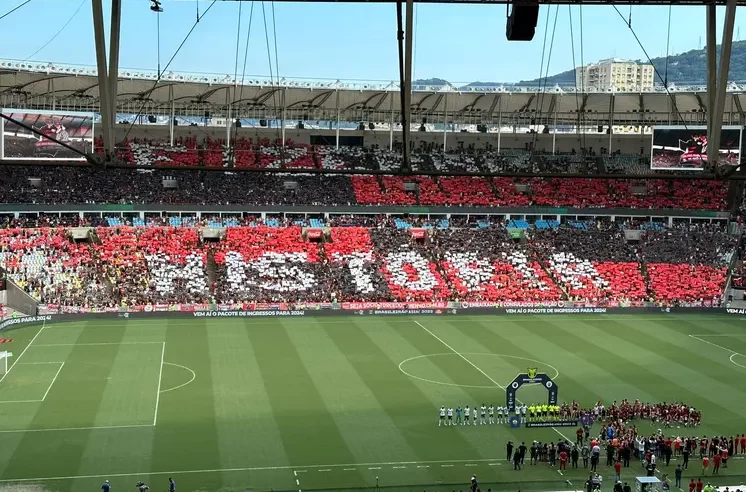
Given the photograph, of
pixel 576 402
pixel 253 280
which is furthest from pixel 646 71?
pixel 576 402

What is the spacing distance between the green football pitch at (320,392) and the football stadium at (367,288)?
151 mm

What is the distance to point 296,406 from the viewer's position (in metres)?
30.5

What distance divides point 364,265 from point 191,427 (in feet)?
91.8

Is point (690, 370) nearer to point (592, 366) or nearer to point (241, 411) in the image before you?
point (592, 366)

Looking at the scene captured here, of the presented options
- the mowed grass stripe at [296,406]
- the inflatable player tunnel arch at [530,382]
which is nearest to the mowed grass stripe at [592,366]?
the inflatable player tunnel arch at [530,382]

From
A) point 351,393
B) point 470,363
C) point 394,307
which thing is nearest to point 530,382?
point 351,393

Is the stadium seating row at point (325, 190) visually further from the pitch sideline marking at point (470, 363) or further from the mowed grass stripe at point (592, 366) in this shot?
the mowed grass stripe at point (592, 366)

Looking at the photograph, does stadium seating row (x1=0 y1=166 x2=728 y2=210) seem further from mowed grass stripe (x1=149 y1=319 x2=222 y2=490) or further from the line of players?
the line of players

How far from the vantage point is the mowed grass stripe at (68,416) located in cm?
2436

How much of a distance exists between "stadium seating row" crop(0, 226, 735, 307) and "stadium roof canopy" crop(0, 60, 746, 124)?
29.0 ft

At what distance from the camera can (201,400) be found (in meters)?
31.0

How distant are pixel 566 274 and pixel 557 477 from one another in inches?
1287

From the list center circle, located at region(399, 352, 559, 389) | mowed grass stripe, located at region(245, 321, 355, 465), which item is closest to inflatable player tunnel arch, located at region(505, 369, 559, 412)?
center circle, located at region(399, 352, 559, 389)

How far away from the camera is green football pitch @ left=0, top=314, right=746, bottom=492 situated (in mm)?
24359
